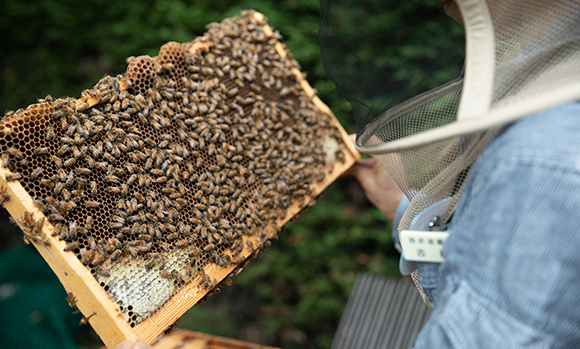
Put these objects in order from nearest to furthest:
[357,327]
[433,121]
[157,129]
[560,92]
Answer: [560,92]
[433,121]
[157,129]
[357,327]

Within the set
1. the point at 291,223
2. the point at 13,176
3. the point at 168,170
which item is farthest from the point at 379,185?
the point at 13,176

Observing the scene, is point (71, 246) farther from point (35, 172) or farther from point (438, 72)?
point (438, 72)

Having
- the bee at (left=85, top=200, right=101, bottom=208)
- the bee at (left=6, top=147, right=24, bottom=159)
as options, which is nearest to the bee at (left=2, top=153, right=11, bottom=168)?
the bee at (left=6, top=147, right=24, bottom=159)

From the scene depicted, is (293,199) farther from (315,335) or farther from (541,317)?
(315,335)

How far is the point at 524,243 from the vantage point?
3.70 feet

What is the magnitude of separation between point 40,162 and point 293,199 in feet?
4.72

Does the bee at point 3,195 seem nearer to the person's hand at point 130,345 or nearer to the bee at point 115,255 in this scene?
the bee at point 115,255

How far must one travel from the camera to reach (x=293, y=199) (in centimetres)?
271

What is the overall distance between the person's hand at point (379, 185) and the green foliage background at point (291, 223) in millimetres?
1626

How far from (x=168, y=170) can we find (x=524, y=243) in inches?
68.9

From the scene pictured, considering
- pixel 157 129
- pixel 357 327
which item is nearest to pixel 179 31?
pixel 157 129

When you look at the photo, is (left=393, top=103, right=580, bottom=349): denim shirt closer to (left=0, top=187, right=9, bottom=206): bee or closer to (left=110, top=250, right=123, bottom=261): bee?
(left=110, top=250, right=123, bottom=261): bee

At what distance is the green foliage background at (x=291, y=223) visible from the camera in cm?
495

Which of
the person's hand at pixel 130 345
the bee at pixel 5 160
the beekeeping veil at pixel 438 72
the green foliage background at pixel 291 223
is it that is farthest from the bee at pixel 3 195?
the green foliage background at pixel 291 223
